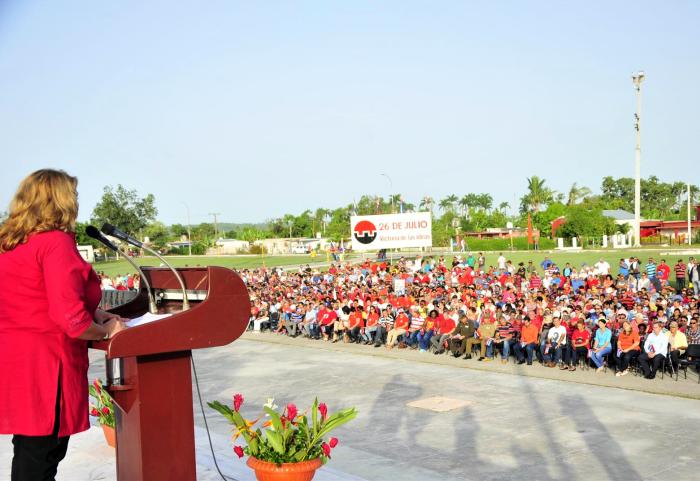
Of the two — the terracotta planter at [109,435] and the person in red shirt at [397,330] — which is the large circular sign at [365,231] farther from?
the terracotta planter at [109,435]

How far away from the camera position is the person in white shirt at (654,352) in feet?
38.0

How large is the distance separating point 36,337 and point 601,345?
37.5 feet

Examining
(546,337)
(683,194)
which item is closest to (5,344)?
(546,337)

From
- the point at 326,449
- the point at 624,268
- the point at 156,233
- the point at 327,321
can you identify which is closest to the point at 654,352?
the point at 327,321

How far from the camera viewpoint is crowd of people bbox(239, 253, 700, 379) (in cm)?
1217

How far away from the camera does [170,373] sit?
11.3 feet

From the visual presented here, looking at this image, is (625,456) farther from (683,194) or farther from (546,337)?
(683,194)

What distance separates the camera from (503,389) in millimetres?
11391

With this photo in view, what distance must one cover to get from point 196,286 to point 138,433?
0.78 m

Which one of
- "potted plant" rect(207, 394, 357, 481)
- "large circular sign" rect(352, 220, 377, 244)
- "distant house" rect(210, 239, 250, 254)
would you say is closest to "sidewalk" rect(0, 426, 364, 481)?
"potted plant" rect(207, 394, 357, 481)

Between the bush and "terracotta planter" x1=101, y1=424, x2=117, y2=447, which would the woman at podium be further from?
the bush

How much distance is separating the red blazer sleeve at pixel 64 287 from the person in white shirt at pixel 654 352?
430 inches

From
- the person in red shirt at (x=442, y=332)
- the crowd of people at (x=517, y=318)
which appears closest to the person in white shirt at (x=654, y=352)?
the crowd of people at (x=517, y=318)

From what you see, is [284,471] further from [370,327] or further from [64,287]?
[370,327]
